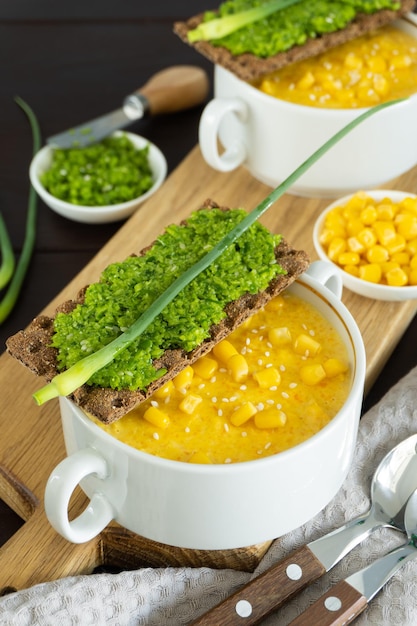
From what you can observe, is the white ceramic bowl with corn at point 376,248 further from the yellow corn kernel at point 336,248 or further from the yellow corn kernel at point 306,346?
the yellow corn kernel at point 306,346

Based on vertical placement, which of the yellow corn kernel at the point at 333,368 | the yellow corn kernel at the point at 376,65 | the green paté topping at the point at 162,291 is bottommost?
the yellow corn kernel at the point at 376,65

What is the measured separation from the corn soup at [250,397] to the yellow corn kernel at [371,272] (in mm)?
433

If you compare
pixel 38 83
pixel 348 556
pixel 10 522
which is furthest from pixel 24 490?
pixel 38 83

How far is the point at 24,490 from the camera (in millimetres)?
2018

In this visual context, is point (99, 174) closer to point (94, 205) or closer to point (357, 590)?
point (94, 205)

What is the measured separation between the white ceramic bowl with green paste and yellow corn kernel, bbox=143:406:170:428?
1.03 metres

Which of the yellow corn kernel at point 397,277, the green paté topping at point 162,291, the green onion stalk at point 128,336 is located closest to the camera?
the green onion stalk at point 128,336

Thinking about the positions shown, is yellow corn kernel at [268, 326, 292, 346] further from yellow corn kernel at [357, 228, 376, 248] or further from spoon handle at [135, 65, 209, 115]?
spoon handle at [135, 65, 209, 115]

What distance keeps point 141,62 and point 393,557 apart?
2.01 m

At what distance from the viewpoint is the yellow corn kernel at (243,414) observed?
5.75ft

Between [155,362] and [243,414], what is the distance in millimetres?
179

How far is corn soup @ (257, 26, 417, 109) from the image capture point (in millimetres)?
2531

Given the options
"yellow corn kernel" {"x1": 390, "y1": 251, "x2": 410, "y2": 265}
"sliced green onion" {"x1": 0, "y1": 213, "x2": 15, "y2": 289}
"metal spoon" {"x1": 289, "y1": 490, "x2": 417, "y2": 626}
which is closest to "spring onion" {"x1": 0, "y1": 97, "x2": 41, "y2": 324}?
"sliced green onion" {"x1": 0, "y1": 213, "x2": 15, "y2": 289}

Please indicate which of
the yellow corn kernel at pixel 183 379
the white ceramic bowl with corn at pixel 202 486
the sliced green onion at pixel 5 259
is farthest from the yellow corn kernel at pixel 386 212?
the sliced green onion at pixel 5 259
